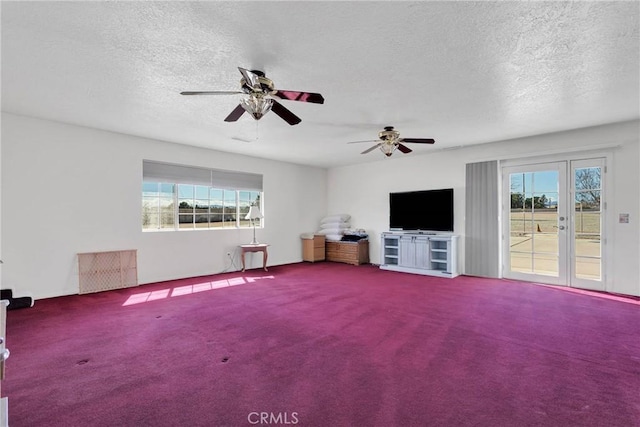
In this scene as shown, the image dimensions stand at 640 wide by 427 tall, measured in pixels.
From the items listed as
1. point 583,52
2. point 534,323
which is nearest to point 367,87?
point 583,52

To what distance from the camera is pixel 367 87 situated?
3.35 meters

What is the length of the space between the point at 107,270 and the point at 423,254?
566 cm

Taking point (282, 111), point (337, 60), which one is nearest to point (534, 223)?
point (337, 60)

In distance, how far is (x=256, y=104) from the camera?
300cm

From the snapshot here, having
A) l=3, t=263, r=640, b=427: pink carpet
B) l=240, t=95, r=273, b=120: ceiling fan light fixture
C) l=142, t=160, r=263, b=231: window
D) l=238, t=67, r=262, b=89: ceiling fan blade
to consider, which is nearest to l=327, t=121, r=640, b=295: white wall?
l=3, t=263, r=640, b=427: pink carpet

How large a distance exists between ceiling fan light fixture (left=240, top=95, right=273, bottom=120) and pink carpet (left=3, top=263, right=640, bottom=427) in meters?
2.19

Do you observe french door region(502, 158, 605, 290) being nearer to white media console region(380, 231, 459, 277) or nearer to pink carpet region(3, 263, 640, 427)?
pink carpet region(3, 263, 640, 427)

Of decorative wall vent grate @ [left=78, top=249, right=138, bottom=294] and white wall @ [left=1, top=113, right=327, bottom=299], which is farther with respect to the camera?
decorative wall vent grate @ [left=78, top=249, right=138, bottom=294]

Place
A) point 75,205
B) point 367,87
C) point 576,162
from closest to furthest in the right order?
point 367,87 < point 75,205 < point 576,162

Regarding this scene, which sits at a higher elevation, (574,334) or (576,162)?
(576,162)

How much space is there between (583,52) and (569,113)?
6.22ft

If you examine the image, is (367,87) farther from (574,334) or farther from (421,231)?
(421,231)

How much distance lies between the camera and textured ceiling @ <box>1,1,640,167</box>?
2.15m

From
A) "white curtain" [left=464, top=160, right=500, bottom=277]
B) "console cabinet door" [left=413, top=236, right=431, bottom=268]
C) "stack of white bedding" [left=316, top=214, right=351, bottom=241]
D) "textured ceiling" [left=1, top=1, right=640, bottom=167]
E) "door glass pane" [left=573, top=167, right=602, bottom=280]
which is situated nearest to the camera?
"textured ceiling" [left=1, top=1, right=640, bottom=167]
